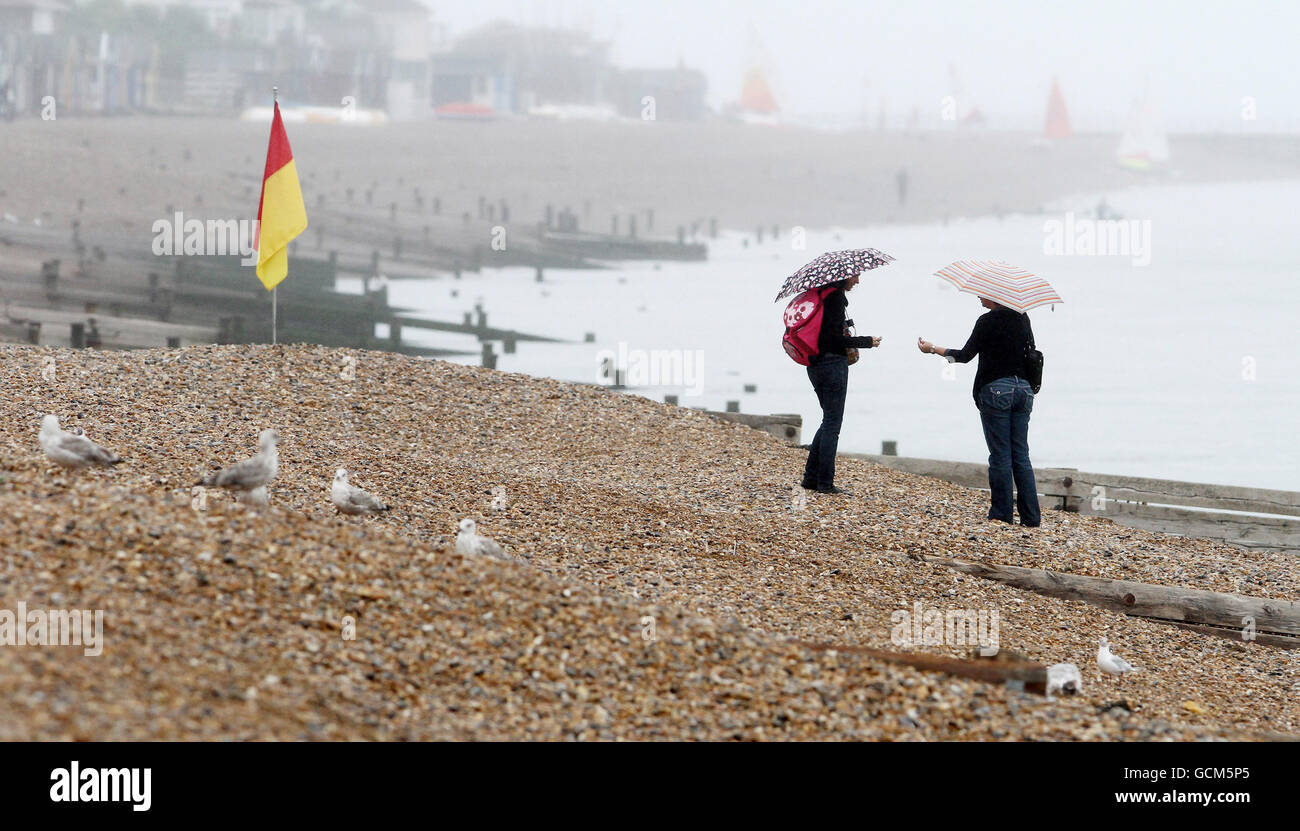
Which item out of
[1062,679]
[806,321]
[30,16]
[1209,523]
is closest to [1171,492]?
[1209,523]

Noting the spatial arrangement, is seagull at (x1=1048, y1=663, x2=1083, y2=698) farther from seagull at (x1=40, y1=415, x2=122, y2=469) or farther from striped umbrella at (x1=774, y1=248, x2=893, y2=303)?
seagull at (x1=40, y1=415, x2=122, y2=469)

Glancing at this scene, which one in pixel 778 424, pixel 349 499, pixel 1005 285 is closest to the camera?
pixel 349 499

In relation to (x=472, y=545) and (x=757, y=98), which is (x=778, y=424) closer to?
(x=472, y=545)

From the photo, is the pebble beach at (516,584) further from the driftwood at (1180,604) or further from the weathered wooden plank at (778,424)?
the weathered wooden plank at (778,424)

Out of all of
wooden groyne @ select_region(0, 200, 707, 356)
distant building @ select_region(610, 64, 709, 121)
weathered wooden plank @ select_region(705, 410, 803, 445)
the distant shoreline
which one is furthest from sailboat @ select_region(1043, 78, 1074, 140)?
weathered wooden plank @ select_region(705, 410, 803, 445)

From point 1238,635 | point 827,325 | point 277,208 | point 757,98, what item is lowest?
point 1238,635

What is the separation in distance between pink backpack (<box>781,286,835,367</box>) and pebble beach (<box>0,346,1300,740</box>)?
1.30m

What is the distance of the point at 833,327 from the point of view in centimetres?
1150

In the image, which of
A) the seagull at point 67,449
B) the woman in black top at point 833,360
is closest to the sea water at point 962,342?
the woman in black top at point 833,360

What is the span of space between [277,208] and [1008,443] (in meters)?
7.84

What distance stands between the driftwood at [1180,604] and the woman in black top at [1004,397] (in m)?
1.52

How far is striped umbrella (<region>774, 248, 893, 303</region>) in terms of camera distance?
11.4m

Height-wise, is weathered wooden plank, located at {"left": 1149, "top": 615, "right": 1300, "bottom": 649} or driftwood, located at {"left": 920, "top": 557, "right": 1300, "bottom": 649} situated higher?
driftwood, located at {"left": 920, "top": 557, "right": 1300, "bottom": 649}
